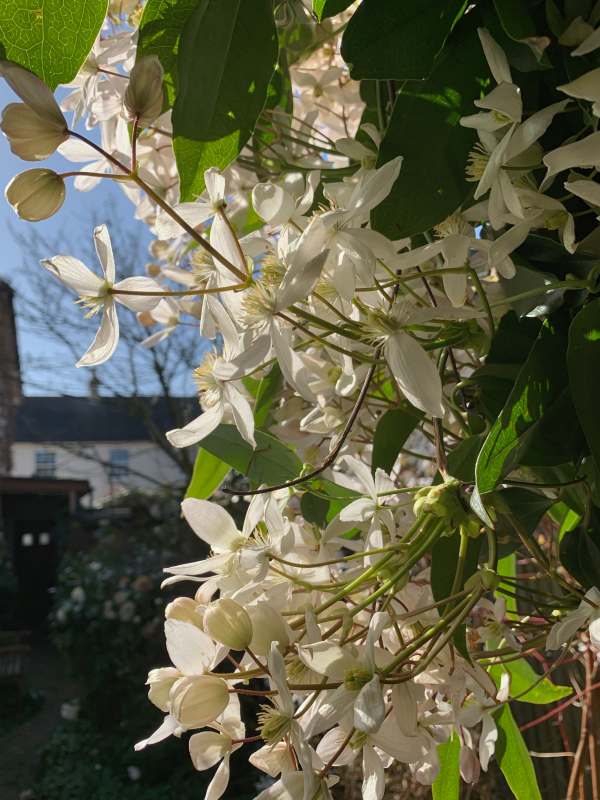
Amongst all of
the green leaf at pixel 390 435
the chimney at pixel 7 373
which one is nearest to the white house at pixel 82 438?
the chimney at pixel 7 373

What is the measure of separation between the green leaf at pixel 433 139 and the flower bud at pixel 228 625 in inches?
5.6

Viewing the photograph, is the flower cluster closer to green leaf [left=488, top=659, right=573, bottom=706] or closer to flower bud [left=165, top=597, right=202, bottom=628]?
flower bud [left=165, top=597, right=202, bottom=628]

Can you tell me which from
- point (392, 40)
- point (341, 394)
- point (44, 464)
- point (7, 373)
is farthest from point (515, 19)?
point (44, 464)

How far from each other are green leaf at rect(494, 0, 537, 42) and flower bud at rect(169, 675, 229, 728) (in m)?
0.24

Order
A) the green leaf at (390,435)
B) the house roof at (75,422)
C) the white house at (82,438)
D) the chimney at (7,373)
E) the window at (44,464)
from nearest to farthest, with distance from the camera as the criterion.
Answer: the green leaf at (390,435), the chimney at (7,373), the white house at (82,438), the house roof at (75,422), the window at (44,464)

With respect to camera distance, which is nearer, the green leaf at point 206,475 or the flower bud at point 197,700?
the flower bud at point 197,700

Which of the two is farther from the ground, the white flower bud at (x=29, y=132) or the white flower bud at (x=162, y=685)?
the white flower bud at (x=29, y=132)

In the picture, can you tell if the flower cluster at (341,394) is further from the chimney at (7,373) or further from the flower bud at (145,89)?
the chimney at (7,373)

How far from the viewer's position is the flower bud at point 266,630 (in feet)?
0.88

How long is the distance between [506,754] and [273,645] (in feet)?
0.85

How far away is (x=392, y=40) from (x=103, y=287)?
0.14 m

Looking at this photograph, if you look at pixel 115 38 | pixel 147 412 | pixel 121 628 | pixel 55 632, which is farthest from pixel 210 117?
pixel 147 412

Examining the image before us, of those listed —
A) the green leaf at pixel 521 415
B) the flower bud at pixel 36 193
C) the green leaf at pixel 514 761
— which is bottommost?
the green leaf at pixel 514 761

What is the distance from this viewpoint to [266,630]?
0.88 feet
